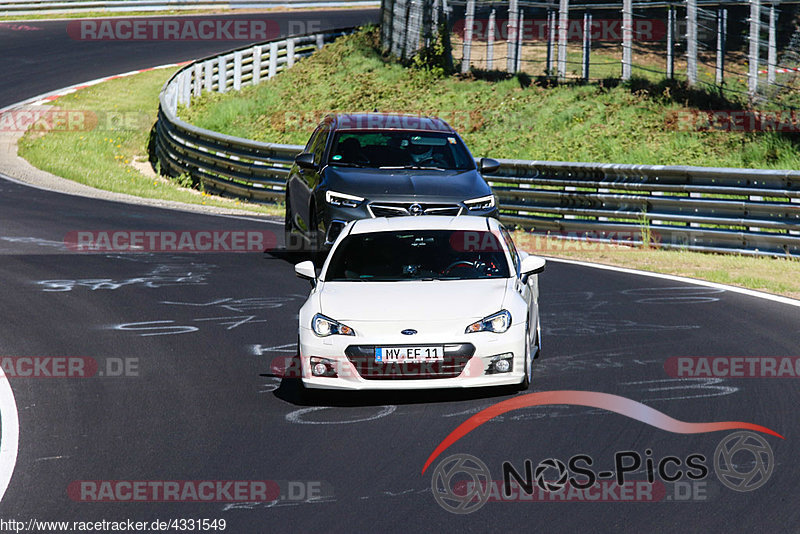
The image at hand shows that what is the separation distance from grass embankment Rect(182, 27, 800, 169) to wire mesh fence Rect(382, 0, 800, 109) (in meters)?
0.49

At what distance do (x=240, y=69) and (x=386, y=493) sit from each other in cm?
3189

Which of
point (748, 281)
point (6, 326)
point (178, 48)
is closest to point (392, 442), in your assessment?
point (6, 326)

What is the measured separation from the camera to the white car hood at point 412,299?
9250mm

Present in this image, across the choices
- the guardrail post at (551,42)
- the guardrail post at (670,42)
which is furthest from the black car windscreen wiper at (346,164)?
the guardrail post at (551,42)

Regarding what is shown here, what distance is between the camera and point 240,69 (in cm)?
3769

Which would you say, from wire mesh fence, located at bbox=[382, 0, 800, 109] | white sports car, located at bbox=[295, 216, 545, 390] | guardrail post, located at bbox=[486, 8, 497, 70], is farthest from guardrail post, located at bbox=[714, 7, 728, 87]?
white sports car, located at bbox=[295, 216, 545, 390]

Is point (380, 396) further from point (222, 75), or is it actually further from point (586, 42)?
point (222, 75)

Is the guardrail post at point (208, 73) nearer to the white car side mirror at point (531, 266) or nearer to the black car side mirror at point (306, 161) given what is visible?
the black car side mirror at point (306, 161)

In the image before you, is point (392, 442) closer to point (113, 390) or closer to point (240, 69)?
point (113, 390)

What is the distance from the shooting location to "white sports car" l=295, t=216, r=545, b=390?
9.07 meters

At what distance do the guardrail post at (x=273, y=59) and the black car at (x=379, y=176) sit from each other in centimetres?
2177

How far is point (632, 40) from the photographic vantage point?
1117 inches

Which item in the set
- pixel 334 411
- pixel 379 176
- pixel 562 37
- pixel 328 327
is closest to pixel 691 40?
pixel 562 37

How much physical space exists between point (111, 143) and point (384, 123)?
728 inches
